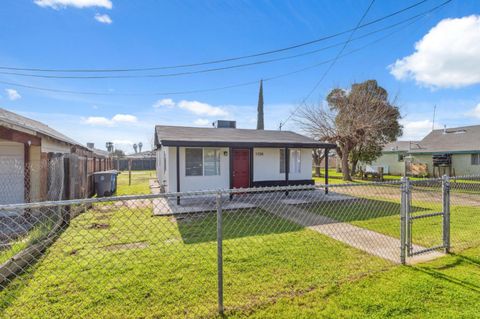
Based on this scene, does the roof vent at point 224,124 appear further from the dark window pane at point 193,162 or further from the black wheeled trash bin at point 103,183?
the black wheeled trash bin at point 103,183

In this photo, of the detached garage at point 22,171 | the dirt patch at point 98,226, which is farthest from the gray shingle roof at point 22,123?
the dirt patch at point 98,226

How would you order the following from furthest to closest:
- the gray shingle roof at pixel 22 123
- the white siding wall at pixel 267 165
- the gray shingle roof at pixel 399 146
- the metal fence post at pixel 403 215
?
the gray shingle roof at pixel 399 146
the white siding wall at pixel 267 165
the gray shingle roof at pixel 22 123
the metal fence post at pixel 403 215

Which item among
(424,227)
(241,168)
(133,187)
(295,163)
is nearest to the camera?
(424,227)

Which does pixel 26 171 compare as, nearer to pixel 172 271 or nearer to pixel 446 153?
pixel 172 271

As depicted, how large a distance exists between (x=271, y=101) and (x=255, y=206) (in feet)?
83.1

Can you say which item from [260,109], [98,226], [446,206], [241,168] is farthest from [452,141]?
[98,226]

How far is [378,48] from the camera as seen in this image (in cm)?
1302

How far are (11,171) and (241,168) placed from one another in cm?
842

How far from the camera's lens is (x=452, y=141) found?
23.1 metres

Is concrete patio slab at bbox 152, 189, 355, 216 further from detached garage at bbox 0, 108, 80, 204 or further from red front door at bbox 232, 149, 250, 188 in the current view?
detached garage at bbox 0, 108, 80, 204

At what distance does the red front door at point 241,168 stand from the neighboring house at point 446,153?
59.6ft

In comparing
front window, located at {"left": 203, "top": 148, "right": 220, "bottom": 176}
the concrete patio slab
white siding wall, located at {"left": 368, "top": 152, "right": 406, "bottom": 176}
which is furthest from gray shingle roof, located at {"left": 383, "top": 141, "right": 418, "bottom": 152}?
front window, located at {"left": 203, "top": 148, "right": 220, "bottom": 176}

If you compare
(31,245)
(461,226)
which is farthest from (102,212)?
(461,226)

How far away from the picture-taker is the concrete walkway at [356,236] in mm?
4359
